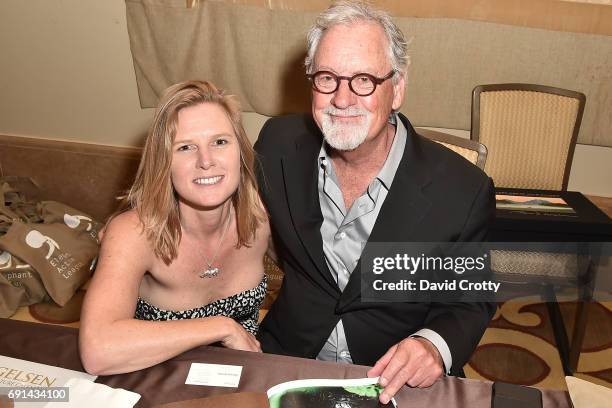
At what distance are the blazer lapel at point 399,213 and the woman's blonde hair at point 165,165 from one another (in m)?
0.46

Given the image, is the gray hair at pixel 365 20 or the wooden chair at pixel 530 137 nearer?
the gray hair at pixel 365 20

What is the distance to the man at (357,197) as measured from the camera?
1.68 m

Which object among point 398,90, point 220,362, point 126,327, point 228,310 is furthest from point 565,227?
point 126,327

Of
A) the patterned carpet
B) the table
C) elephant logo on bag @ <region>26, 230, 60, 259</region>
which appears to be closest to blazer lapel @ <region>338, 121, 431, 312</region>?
the table

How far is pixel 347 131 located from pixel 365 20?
350 mm

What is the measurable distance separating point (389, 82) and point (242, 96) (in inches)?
73.6

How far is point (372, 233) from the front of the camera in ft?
5.53

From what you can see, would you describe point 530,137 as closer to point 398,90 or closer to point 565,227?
point 565,227

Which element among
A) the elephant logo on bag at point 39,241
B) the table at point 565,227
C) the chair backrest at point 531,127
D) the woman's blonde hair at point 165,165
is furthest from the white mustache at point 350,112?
the elephant logo on bag at point 39,241

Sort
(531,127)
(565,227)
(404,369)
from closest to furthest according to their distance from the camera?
1. (404,369)
2. (565,227)
3. (531,127)

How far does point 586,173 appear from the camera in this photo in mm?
3428

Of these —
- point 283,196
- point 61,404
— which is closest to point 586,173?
point 283,196

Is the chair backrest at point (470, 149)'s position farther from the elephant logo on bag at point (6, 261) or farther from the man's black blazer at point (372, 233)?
the elephant logo on bag at point (6, 261)

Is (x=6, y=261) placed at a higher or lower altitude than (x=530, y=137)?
lower
